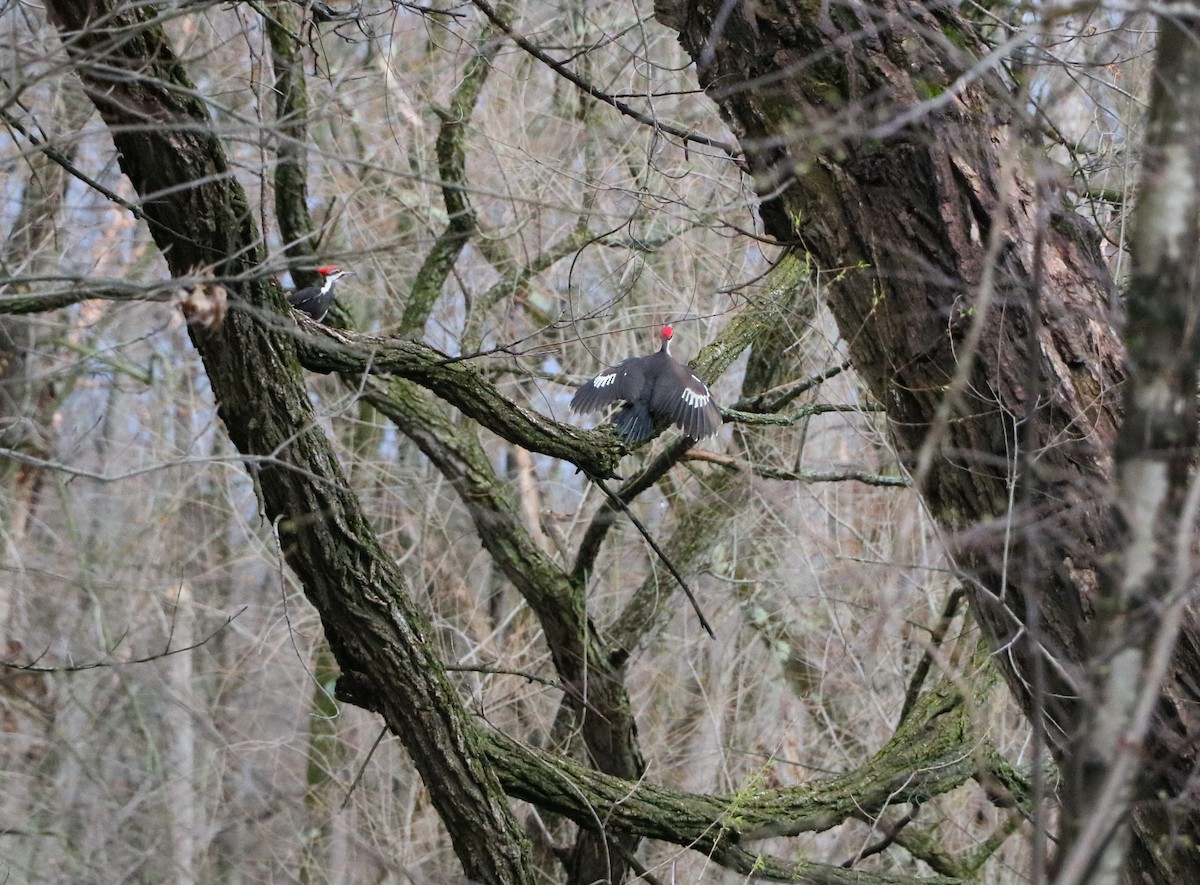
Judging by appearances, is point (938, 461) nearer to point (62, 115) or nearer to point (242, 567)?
point (62, 115)

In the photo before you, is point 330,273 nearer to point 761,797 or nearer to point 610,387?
point 610,387

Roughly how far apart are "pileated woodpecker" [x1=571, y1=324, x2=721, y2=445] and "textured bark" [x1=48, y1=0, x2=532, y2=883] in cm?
101

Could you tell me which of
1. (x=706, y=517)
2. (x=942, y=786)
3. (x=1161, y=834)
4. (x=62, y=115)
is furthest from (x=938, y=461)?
(x=62, y=115)

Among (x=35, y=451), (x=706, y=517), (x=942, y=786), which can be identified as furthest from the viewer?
(x=35, y=451)

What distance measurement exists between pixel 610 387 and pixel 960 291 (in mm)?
1821

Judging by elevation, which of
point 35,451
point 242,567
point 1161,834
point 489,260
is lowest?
point 1161,834

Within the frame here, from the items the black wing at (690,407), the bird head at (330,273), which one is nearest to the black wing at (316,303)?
the bird head at (330,273)

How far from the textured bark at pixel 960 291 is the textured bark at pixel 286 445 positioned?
1301mm

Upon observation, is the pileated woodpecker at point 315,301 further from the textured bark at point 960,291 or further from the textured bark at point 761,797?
the textured bark at point 960,291

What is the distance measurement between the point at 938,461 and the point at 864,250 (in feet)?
1.87

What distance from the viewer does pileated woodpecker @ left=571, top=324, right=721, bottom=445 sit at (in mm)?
4266

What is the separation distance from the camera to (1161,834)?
9.46 feet

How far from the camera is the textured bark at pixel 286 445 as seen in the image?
2793 millimetres

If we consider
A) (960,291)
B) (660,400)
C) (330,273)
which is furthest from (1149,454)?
(330,273)
